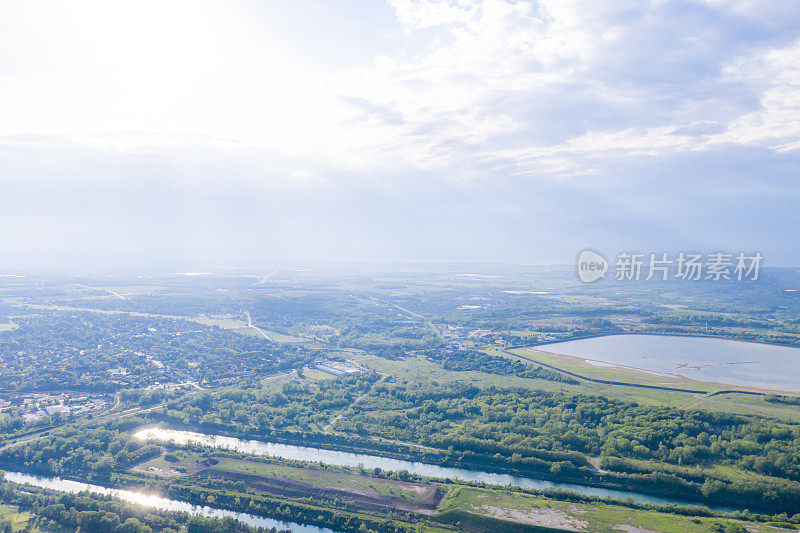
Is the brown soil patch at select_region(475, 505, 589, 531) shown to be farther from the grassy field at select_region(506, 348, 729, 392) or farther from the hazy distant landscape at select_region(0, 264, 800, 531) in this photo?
the grassy field at select_region(506, 348, 729, 392)

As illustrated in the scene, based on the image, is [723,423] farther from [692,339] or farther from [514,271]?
[514,271]

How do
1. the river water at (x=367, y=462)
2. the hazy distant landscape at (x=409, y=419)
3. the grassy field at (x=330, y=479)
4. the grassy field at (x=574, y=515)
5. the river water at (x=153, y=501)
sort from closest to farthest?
the grassy field at (x=574, y=515)
the river water at (x=153, y=501)
the hazy distant landscape at (x=409, y=419)
the grassy field at (x=330, y=479)
the river water at (x=367, y=462)

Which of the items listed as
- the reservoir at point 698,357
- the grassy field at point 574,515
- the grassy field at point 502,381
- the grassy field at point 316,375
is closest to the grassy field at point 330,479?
the grassy field at point 574,515

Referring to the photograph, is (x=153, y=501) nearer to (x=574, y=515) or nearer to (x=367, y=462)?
(x=367, y=462)

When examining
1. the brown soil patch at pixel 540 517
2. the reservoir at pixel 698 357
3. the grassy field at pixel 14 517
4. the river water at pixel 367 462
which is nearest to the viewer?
the brown soil patch at pixel 540 517

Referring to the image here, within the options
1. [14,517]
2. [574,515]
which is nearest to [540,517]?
[574,515]

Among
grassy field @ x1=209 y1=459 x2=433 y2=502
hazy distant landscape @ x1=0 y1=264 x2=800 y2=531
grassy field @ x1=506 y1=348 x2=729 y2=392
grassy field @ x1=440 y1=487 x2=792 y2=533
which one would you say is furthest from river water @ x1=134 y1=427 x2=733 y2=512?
grassy field @ x1=506 y1=348 x2=729 y2=392

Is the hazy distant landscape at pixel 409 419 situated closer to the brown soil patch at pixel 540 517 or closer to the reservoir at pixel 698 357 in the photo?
the brown soil patch at pixel 540 517
